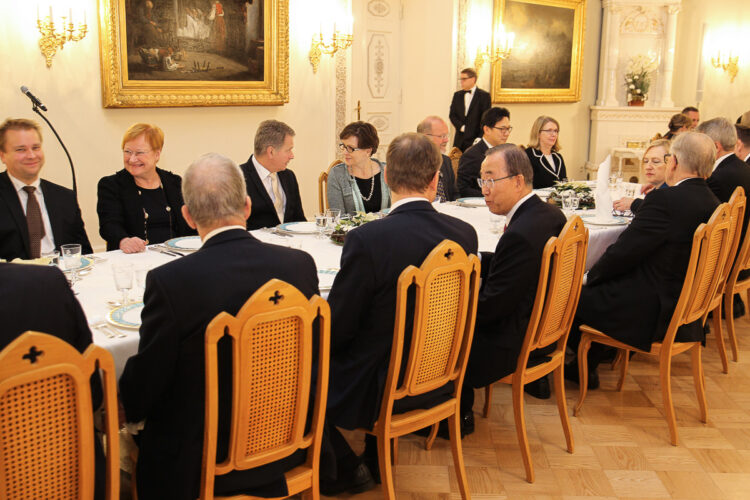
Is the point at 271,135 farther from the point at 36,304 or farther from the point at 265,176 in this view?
the point at 36,304

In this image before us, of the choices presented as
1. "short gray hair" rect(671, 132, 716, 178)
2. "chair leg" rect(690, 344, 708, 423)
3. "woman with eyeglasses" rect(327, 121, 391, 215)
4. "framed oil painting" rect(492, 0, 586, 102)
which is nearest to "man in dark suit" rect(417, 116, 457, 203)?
"woman with eyeglasses" rect(327, 121, 391, 215)

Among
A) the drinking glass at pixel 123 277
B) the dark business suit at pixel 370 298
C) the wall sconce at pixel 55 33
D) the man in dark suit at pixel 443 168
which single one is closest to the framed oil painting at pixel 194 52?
the wall sconce at pixel 55 33

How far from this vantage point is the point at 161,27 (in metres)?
6.27

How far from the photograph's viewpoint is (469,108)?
9.05 metres

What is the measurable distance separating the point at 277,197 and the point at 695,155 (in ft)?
8.07

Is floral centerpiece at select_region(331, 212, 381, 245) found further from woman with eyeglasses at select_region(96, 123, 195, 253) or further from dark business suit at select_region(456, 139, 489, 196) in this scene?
dark business suit at select_region(456, 139, 489, 196)

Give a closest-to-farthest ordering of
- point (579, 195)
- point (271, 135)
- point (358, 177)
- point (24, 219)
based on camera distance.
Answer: point (24, 219)
point (271, 135)
point (358, 177)
point (579, 195)

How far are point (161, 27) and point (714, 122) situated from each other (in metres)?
4.48

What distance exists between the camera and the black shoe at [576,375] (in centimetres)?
414

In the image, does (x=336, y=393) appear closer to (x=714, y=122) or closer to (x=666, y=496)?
(x=666, y=496)

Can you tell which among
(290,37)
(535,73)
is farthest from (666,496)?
(535,73)

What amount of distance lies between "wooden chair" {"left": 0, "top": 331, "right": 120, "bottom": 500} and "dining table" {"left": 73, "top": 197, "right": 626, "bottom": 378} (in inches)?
22.7

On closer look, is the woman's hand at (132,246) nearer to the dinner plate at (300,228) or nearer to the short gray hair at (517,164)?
the dinner plate at (300,228)

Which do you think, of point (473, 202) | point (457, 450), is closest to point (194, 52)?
point (473, 202)
